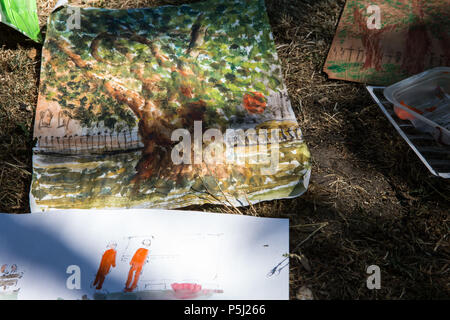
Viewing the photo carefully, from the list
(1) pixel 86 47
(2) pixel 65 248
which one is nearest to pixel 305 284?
(2) pixel 65 248

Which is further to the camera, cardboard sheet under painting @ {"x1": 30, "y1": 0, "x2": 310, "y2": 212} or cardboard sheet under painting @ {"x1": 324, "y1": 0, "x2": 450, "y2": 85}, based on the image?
cardboard sheet under painting @ {"x1": 324, "y1": 0, "x2": 450, "y2": 85}

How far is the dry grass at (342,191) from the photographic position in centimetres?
107

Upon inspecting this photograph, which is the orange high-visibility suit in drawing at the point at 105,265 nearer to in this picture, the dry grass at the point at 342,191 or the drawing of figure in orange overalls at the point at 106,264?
the drawing of figure in orange overalls at the point at 106,264

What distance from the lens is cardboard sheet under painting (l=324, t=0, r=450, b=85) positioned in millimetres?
1483

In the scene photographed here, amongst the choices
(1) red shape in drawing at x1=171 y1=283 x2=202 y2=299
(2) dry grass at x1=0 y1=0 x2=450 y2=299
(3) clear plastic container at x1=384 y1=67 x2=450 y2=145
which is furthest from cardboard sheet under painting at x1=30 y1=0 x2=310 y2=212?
(3) clear plastic container at x1=384 y1=67 x2=450 y2=145

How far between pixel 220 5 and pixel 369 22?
23.2 inches

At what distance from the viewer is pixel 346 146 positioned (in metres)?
1.35

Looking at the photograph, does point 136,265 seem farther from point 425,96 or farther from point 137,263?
point 425,96

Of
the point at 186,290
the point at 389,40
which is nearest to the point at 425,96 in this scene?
the point at 389,40

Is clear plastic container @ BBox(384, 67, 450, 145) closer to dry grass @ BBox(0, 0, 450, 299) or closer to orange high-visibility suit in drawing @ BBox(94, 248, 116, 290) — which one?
dry grass @ BBox(0, 0, 450, 299)

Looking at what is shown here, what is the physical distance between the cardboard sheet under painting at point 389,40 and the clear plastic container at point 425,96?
9 cm

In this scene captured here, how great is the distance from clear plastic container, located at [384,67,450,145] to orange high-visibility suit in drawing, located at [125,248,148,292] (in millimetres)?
965

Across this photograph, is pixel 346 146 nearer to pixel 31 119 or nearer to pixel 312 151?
pixel 312 151

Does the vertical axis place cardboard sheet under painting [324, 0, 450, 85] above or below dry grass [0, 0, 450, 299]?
above
